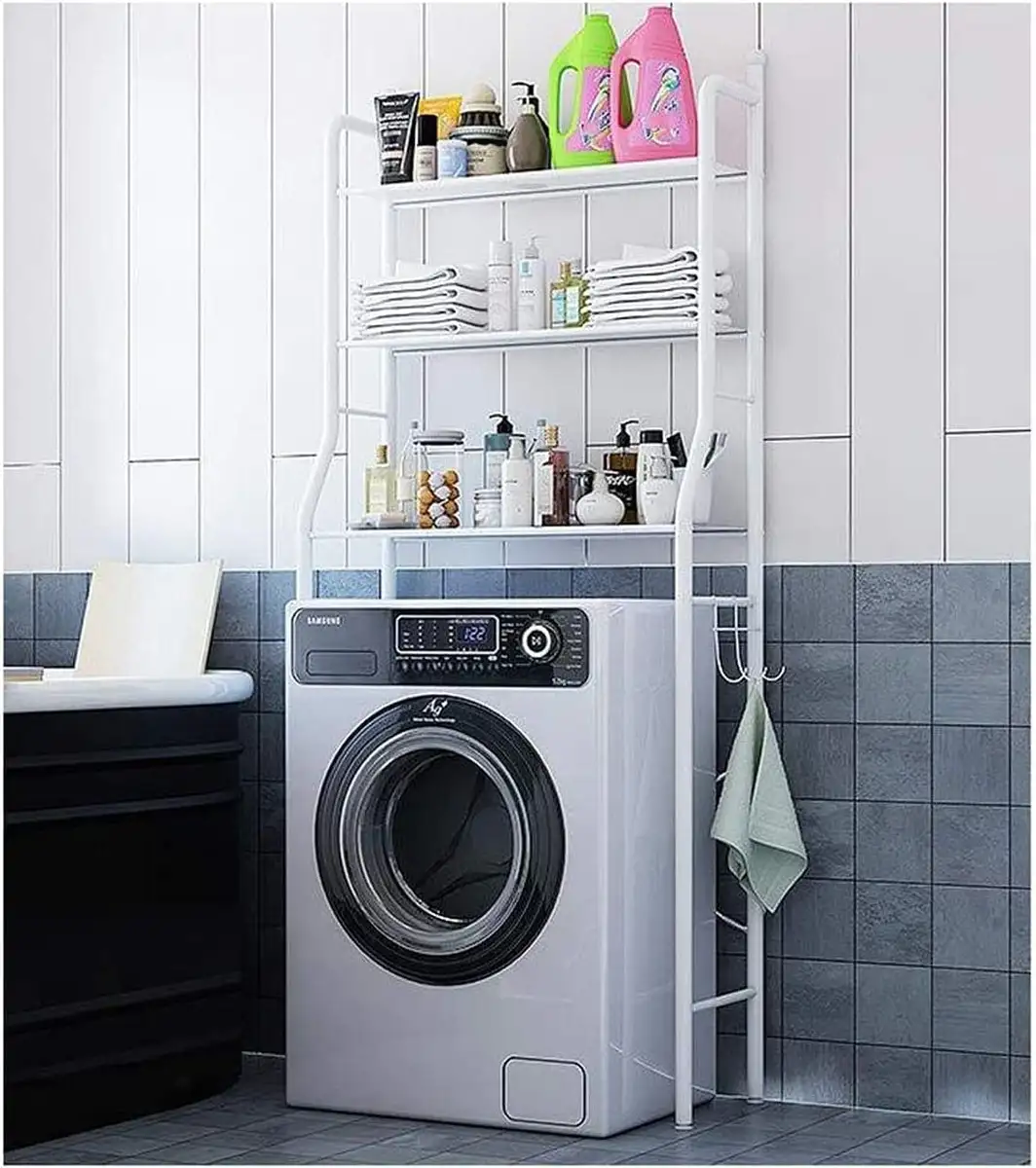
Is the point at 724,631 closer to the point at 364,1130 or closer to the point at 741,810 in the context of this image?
the point at 741,810

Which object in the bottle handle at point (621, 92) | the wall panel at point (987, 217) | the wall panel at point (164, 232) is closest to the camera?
the wall panel at point (987, 217)

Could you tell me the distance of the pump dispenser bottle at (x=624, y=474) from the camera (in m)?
3.70

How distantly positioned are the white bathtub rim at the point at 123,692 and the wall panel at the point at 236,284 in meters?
0.43

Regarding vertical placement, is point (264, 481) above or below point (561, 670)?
above

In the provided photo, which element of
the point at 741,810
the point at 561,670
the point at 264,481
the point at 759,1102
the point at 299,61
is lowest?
the point at 759,1102

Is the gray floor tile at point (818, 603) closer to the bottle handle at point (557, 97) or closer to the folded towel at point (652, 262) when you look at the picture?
the folded towel at point (652, 262)

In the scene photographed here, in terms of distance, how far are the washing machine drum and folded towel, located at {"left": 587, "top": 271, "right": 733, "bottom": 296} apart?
78cm

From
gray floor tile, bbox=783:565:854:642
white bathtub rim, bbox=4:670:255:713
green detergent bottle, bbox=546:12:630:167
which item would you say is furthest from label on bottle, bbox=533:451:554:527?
white bathtub rim, bbox=4:670:255:713

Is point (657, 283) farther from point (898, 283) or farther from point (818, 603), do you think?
point (818, 603)

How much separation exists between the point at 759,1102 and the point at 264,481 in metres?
1.59

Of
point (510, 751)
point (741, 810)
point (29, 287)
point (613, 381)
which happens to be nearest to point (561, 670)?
point (510, 751)

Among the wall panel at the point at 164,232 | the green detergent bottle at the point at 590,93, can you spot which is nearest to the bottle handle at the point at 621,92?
the green detergent bottle at the point at 590,93

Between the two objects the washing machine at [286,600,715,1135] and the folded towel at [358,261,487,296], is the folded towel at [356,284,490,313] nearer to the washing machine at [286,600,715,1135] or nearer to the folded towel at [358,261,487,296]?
the folded towel at [358,261,487,296]

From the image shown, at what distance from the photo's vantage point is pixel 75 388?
4457 mm
